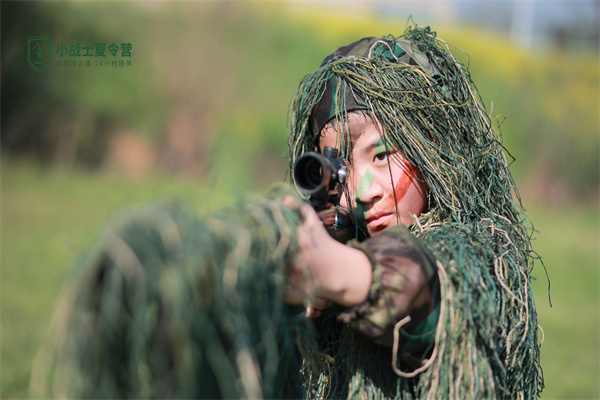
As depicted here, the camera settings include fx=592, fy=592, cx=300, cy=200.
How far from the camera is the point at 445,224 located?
1523 millimetres

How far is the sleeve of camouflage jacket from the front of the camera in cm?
119

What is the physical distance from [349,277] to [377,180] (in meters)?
0.46

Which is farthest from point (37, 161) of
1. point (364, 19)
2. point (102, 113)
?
point (364, 19)

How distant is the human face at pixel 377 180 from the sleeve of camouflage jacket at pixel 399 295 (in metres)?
0.29

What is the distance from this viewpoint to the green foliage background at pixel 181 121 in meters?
7.08

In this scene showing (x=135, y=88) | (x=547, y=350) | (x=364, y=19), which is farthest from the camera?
(x=364, y=19)

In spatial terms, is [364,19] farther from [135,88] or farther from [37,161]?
[37,161]

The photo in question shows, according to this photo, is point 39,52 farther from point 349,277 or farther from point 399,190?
point 349,277

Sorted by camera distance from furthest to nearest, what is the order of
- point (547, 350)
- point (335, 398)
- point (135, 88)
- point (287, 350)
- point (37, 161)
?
point (135, 88)
point (37, 161)
point (547, 350)
point (335, 398)
point (287, 350)

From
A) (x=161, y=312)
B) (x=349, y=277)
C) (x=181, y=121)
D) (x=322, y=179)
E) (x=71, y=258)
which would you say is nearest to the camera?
(x=161, y=312)

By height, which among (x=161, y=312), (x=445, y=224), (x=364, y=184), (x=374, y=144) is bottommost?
(x=161, y=312)

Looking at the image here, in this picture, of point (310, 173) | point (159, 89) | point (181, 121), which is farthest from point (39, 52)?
point (310, 173)

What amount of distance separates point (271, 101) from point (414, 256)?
8219mm

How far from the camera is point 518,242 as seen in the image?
1.56 m
